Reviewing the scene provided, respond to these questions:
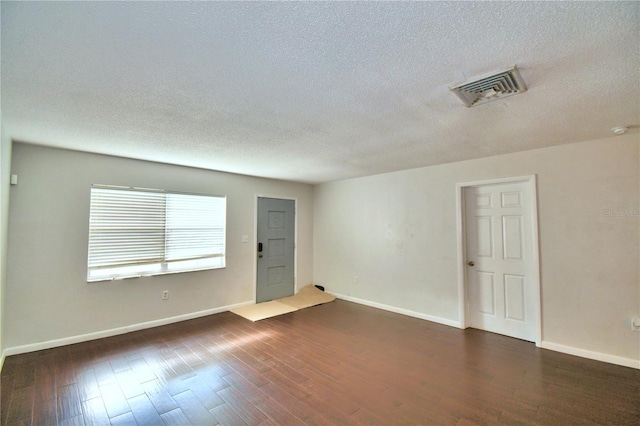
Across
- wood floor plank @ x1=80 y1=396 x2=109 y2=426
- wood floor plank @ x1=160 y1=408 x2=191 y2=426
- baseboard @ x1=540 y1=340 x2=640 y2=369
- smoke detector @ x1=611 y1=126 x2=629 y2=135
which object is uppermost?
smoke detector @ x1=611 y1=126 x2=629 y2=135

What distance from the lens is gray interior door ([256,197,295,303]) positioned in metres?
5.37

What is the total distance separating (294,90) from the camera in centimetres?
195

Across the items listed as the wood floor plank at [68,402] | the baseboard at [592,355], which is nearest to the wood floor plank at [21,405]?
the wood floor plank at [68,402]

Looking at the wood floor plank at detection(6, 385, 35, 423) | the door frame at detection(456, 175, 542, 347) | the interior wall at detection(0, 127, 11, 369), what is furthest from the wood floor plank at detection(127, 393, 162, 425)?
the door frame at detection(456, 175, 542, 347)

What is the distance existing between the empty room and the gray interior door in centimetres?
8

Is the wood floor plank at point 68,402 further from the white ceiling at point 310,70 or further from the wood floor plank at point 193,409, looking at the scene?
the white ceiling at point 310,70

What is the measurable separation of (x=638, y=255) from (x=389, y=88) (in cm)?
320

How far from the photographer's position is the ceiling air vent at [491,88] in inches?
69.4

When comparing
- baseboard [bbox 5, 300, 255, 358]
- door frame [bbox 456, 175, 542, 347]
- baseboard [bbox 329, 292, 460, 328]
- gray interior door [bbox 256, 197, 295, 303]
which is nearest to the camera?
baseboard [bbox 5, 300, 255, 358]

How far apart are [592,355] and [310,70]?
4079mm

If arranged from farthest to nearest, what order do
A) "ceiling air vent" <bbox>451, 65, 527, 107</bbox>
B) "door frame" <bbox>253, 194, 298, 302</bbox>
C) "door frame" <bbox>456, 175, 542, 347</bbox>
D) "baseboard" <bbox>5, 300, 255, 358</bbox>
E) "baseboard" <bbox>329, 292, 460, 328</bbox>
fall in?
"door frame" <bbox>253, 194, 298, 302</bbox>, "baseboard" <bbox>329, 292, 460, 328</bbox>, "door frame" <bbox>456, 175, 542, 347</bbox>, "baseboard" <bbox>5, 300, 255, 358</bbox>, "ceiling air vent" <bbox>451, 65, 527, 107</bbox>

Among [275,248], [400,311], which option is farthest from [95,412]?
[400,311]

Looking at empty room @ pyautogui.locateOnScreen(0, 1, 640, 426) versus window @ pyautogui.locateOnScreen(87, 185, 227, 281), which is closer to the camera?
empty room @ pyautogui.locateOnScreen(0, 1, 640, 426)

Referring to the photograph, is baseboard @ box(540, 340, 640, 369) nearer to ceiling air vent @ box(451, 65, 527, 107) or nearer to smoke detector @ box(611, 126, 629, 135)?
smoke detector @ box(611, 126, 629, 135)
